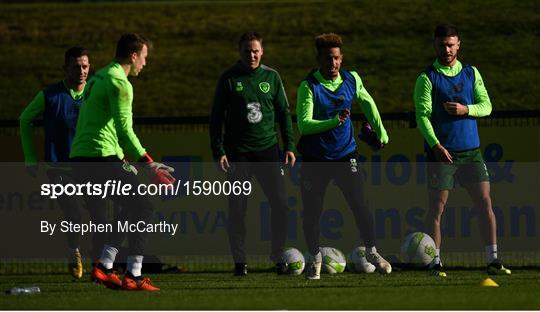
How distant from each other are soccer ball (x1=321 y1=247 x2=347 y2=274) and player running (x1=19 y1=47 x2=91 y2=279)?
2536 mm

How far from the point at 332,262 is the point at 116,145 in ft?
10.6

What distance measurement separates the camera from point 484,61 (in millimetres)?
28266

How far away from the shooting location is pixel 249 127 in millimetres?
12516

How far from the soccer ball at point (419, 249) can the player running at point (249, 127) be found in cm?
159

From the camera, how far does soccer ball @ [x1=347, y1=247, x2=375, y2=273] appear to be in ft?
43.8

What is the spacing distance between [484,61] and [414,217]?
1450 cm

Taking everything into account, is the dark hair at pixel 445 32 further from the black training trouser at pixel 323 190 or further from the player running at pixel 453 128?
the black training trouser at pixel 323 190

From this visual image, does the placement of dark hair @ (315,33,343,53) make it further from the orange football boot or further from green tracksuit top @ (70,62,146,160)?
the orange football boot

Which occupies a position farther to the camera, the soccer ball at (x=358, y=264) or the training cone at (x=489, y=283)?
the soccer ball at (x=358, y=264)

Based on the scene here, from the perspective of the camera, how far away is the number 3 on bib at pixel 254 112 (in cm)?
1250

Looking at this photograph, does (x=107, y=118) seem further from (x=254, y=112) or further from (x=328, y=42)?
(x=328, y=42)

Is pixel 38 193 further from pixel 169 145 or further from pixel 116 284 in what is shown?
pixel 116 284

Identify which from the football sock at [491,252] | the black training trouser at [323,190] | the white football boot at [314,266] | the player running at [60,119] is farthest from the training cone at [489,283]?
the player running at [60,119]

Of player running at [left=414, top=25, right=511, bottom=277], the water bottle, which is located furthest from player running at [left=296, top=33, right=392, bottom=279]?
the water bottle
